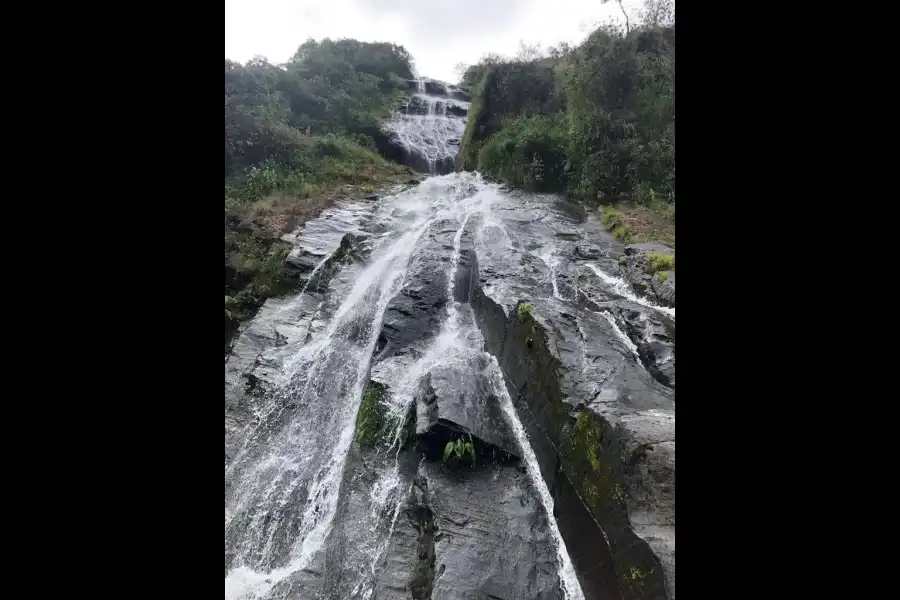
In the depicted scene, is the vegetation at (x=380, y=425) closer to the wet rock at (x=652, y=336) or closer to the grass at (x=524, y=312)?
the grass at (x=524, y=312)

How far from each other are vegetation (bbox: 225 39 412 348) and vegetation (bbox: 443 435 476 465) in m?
5.11

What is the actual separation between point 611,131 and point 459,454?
1081 cm

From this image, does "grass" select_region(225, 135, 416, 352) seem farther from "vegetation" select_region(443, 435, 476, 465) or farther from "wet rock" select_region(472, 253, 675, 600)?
"wet rock" select_region(472, 253, 675, 600)

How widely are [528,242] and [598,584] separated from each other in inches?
279

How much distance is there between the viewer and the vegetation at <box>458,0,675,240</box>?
12094 mm

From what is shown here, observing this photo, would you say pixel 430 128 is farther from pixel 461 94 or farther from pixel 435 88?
pixel 435 88

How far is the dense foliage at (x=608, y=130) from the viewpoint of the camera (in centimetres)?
1216

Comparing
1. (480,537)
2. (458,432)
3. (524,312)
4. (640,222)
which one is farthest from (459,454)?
(640,222)

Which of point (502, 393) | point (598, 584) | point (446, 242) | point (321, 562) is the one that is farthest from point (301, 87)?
point (598, 584)

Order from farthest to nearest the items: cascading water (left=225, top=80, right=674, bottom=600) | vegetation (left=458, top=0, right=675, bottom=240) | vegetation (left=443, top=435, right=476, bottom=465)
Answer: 1. vegetation (left=458, top=0, right=675, bottom=240)
2. vegetation (left=443, top=435, right=476, bottom=465)
3. cascading water (left=225, top=80, right=674, bottom=600)

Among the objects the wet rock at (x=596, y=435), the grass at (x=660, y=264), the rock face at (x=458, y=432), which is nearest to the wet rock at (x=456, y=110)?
the rock face at (x=458, y=432)

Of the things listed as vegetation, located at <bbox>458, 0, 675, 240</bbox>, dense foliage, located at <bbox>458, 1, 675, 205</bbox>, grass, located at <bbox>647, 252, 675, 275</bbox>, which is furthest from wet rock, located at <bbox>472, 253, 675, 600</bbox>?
dense foliage, located at <bbox>458, 1, 675, 205</bbox>

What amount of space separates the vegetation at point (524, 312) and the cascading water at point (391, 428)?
451mm
